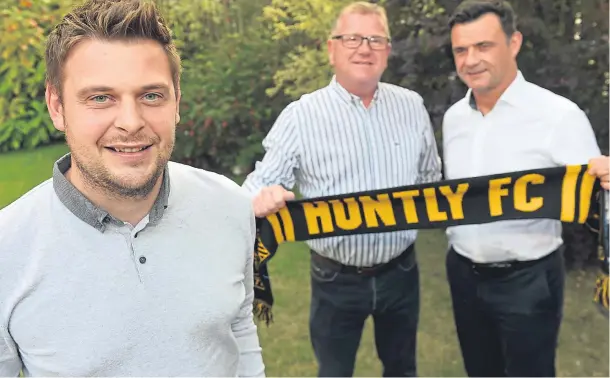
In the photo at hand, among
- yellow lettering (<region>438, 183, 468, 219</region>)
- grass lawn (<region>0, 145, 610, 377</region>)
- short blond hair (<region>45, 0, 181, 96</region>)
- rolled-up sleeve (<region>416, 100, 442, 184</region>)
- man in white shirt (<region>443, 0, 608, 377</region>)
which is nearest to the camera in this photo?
short blond hair (<region>45, 0, 181, 96</region>)

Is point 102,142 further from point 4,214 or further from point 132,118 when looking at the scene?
point 4,214

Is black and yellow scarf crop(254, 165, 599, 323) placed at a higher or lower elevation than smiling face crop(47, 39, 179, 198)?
lower

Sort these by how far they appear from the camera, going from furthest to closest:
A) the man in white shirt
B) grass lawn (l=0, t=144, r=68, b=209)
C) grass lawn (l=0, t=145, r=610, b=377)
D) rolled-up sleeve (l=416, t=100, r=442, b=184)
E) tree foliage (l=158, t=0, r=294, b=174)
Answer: grass lawn (l=0, t=145, r=610, b=377) → tree foliage (l=158, t=0, r=294, b=174) → grass lawn (l=0, t=144, r=68, b=209) → rolled-up sleeve (l=416, t=100, r=442, b=184) → the man in white shirt

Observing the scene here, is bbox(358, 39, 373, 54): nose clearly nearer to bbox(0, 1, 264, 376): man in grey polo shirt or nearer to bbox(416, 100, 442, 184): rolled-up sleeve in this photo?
bbox(416, 100, 442, 184): rolled-up sleeve

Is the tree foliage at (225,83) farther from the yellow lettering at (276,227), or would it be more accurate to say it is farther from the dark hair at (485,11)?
the dark hair at (485,11)

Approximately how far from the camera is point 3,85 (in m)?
2.65

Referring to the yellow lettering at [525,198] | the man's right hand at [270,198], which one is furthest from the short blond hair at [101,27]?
the yellow lettering at [525,198]

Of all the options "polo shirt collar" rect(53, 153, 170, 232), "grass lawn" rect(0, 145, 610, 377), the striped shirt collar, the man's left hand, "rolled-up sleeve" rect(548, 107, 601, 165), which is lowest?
"grass lawn" rect(0, 145, 610, 377)

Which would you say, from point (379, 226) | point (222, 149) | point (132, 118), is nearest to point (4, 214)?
point (132, 118)

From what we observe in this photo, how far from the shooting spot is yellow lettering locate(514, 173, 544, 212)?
2.09m

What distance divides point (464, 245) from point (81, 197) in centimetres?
158

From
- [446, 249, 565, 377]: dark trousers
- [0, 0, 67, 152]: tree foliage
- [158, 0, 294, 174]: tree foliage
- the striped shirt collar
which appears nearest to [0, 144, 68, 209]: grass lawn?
[0, 0, 67, 152]: tree foliage

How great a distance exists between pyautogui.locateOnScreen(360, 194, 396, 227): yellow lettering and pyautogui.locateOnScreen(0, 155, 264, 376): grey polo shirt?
3.49ft

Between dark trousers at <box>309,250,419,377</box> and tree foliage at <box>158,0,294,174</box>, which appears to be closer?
dark trousers at <box>309,250,419,377</box>
